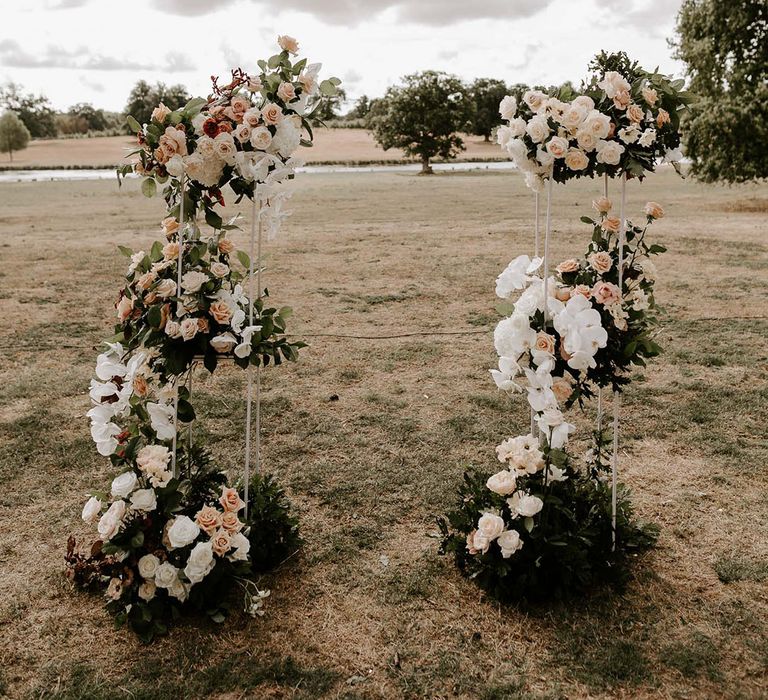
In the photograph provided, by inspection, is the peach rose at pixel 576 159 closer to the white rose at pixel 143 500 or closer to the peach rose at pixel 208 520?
the peach rose at pixel 208 520

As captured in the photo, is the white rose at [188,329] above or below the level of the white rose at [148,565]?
above

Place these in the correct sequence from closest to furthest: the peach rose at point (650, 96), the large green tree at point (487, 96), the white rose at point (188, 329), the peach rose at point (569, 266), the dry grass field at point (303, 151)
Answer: the peach rose at point (650, 96) → the white rose at point (188, 329) → the peach rose at point (569, 266) → the dry grass field at point (303, 151) → the large green tree at point (487, 96)

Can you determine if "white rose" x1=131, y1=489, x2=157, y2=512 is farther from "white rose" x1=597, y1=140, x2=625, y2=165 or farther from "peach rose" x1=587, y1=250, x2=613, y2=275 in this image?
"white rose" x1=597, y1=140, x2=625, y2=165

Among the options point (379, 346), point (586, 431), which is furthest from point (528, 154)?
point (379, 346)

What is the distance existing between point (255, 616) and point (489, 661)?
3.38ft

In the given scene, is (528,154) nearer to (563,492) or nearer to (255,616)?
(563,492)

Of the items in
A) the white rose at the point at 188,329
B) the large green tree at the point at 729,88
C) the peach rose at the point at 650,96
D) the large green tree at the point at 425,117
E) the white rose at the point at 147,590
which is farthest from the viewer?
the large green tree at the point at 425,117

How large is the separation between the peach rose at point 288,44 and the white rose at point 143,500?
192cm

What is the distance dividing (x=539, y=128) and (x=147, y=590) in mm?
2530

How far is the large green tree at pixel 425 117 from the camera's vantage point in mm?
41688

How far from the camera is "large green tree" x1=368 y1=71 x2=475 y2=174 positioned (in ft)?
137

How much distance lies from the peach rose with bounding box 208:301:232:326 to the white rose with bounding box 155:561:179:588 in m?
1.04

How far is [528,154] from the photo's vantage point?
3.23 metres

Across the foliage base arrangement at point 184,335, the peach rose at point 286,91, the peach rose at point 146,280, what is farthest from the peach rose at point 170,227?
the peach rose at point 286,91
